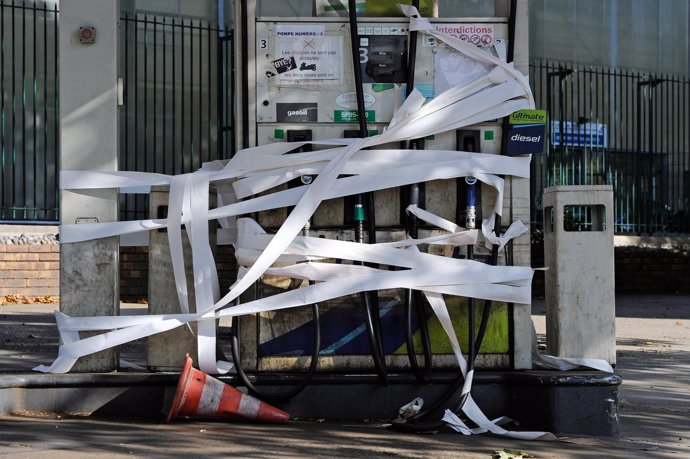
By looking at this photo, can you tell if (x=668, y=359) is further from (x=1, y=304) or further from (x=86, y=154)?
(x=1, y=304)

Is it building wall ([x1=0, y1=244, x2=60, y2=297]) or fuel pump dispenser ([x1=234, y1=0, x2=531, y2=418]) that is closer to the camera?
fuel pump dispenser ([x1=234, y1=0, x2=531, y2=418])

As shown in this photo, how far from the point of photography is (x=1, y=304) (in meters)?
15.5

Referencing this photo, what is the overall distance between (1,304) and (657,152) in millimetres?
13421

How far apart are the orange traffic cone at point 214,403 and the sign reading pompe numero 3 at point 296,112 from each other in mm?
1490

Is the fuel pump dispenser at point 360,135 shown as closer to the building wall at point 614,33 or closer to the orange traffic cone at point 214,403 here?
the orange traffic cone at point 214,403

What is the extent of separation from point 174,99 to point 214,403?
12691 mm

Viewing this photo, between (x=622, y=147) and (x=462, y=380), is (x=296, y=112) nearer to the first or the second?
(x=462, y=380)

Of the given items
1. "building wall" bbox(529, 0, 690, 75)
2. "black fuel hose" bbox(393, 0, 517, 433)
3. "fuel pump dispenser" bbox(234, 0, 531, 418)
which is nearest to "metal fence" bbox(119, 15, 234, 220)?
"building wall" bbox(529, 0, 690, 75)

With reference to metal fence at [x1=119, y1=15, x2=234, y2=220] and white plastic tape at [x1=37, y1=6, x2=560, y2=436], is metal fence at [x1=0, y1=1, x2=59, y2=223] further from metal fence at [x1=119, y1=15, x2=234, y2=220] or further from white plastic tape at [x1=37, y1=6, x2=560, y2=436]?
white plastic tape at [x1=37, y1=6, x2=560, y2=436]

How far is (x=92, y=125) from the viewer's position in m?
6.14

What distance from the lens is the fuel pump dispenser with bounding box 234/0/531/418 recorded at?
6.04 m

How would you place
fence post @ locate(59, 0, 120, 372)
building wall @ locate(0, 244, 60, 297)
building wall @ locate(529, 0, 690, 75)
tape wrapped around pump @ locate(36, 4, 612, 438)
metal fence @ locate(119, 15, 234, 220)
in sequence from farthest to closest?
building wall @ locate(529, 0, 690, 75) → metal fence @ locate(119, 15, 234, 220) → building wall @ locate(0, 244, 60, 297) → fence post @ locate(59, 0, 120, 372) → tape wrapped around pump @ locate(36, 4, 612, 438)

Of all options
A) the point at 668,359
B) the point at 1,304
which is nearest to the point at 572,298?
the point at 668,359

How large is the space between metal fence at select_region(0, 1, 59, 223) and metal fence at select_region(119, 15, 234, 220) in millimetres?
1200
